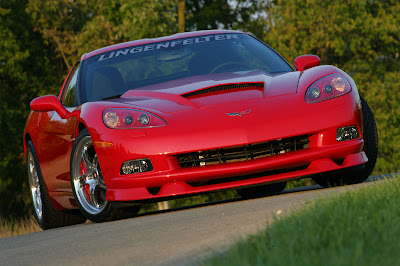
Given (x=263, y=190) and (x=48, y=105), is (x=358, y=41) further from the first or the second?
(x=48, y=105)

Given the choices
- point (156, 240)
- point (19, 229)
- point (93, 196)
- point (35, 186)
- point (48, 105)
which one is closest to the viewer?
point (156, 240)

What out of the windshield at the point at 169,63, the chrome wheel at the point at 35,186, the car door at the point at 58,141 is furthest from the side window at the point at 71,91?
the chrome wheel at the point at 35,186

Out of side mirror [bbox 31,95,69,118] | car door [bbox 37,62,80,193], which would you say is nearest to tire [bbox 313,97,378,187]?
car door [bbox 37,62,80,193]

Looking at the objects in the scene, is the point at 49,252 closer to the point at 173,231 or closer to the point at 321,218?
the point at 173,231

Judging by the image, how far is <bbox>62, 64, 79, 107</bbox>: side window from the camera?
7.54m

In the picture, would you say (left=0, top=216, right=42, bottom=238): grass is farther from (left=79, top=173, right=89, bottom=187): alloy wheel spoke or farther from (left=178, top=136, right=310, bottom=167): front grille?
(left=178, top=136, right=310, bottom=167): front grille

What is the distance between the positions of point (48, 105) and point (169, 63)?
1.19 meters

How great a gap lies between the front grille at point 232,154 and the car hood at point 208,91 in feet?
1.19

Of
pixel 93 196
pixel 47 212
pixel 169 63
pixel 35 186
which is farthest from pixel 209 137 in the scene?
pixel 35 186

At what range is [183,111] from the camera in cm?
602

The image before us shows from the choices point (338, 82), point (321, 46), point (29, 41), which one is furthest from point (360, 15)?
point (338, 82)

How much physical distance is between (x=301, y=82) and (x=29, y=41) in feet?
96.2

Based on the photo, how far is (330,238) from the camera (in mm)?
3496

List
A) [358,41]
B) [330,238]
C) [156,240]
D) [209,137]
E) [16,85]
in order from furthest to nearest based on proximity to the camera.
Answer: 1. [16,85]
2. [358,41]
3. [209,137]
4. [156,240]
5. [330,238]
